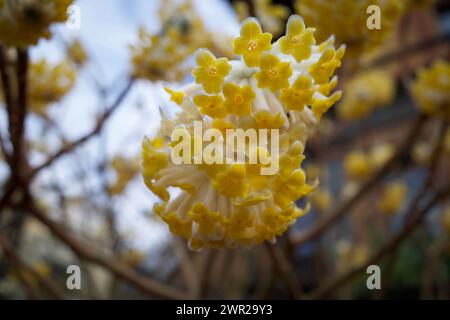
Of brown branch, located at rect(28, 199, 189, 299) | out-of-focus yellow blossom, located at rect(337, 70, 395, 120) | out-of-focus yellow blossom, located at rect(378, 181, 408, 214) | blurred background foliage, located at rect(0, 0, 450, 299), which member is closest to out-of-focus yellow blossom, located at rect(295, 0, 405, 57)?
blurred background foliage, located at rect(0, 0, 450, 299)

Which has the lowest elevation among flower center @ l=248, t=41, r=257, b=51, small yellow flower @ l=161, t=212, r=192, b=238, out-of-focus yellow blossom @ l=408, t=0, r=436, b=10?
small yellow flower @ l=161, t=212, r=192, b=238

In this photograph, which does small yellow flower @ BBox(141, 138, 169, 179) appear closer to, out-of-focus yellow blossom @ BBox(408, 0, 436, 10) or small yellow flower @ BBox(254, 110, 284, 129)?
small yellow flower @ BBox(254, 110, 284, 129)

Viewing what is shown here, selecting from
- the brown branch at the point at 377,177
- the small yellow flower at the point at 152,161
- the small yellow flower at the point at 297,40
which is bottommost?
the small yellow flower at the point at 152,161

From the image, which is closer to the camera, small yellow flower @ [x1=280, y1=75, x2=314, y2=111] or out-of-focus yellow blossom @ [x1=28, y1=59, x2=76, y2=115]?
small yellow flower @ [x1=280, y1=75, x2=314, y2=111]

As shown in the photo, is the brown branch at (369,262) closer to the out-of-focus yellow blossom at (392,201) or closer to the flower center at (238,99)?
the flower center at (238,99)

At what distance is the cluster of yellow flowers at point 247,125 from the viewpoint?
475mm

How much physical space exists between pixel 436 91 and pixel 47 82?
3.66 feet

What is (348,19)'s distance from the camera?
746 millimetres

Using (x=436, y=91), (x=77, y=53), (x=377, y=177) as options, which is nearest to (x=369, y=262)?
(x=377, y=177)

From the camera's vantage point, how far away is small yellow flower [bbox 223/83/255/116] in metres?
0.47

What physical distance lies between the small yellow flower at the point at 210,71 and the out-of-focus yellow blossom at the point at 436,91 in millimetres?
852

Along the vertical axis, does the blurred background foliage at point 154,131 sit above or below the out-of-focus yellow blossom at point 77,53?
below

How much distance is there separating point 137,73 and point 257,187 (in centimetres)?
73

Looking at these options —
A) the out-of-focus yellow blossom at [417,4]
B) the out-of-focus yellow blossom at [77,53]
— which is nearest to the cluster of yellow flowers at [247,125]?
the out-of-focus yellow blossom at [417,4]
